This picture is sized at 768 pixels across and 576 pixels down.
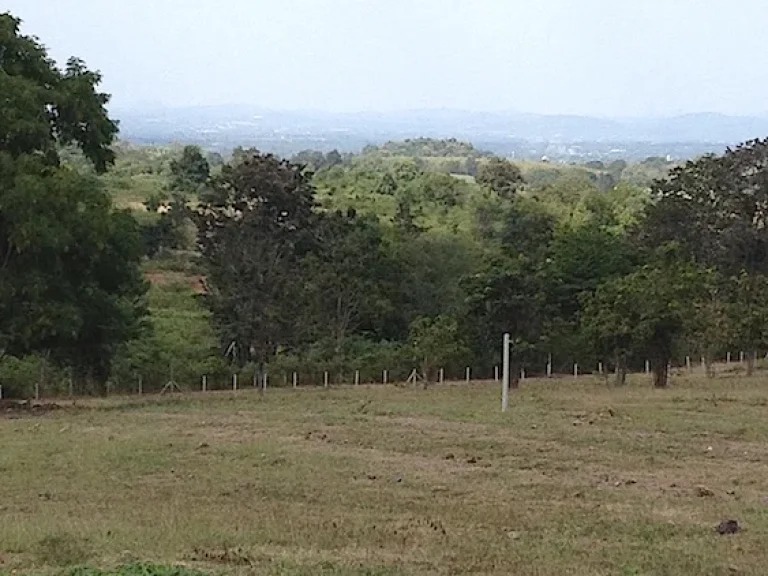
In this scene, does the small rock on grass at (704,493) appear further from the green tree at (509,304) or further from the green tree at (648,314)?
the green tree at (509,304)

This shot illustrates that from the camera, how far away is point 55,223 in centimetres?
2480

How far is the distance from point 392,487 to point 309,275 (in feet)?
89.6

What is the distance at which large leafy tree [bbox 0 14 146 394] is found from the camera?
2486cm

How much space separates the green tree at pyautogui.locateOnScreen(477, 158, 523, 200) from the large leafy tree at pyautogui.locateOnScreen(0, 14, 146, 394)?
58.3 metres

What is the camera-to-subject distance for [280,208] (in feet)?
152

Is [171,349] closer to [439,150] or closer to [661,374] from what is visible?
[661,374]

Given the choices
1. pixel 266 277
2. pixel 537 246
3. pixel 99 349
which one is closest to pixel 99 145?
pixel 99 349

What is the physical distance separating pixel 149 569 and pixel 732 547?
545 cm

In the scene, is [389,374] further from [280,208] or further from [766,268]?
[766,268]

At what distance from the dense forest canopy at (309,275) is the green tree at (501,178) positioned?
60.0 ft

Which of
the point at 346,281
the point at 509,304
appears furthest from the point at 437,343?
the point at 346,281

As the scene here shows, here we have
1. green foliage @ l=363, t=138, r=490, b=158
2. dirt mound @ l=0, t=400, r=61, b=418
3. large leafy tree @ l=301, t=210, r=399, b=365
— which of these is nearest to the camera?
dirt mound @ l=0, t=400, r=61, b=418

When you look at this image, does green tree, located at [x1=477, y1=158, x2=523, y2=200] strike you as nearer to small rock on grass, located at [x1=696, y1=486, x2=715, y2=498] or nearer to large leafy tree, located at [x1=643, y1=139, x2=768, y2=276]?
large leafy tree, located at [x1=643, y1=139, x2=768, y2=276]

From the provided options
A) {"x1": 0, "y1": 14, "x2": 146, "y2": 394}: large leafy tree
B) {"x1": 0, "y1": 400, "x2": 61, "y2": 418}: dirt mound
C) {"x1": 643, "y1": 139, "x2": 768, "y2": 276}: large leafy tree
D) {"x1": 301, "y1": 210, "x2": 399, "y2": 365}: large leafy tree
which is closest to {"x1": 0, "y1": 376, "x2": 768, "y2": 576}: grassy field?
{"x1": 0, "y1": 400, "x2": 61, "y2": 418}: dirt mound
